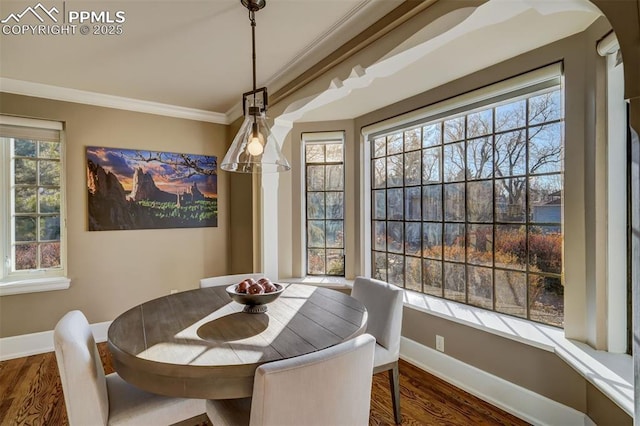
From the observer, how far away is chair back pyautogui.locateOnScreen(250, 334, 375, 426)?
1.00 metres

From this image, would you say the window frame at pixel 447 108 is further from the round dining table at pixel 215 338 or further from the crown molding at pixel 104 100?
the crown molding at pixel 104 100

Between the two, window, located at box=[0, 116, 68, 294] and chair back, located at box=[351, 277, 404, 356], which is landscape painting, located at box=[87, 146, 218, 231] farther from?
chair back, located at box=[351, 277, 404, 356]

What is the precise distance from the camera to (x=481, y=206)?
2.48m

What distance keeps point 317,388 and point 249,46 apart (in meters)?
2.21

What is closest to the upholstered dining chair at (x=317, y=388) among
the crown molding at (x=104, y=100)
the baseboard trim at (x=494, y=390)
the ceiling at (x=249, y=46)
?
the baseboard trim at (x=494, y=390)

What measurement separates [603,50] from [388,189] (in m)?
1.85

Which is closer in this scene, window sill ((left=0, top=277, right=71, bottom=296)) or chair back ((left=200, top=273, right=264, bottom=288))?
chair back ((left=200, top=273, right=264, bottom=288))

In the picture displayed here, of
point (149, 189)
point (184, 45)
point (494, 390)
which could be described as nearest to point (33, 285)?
point (149, 189)

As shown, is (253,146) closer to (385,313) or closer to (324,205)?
(385,313)

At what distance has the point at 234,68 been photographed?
8.61 ft

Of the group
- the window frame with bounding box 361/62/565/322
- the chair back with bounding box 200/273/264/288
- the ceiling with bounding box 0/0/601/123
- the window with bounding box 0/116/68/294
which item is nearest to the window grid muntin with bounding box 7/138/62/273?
the window with bounding box 0/116/68/294

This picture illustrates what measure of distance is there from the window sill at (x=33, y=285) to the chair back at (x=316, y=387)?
3023mm

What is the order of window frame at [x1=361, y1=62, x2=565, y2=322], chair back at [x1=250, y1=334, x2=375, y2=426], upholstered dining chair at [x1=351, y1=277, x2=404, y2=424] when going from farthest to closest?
window frame at [x1=361, y1=62, x2=565, y2=322], upholstered dining chair at [x1=351, y1=277, x2=404, y2=424], chair back at [x1=250, y1=334, x2=375, y2=426]

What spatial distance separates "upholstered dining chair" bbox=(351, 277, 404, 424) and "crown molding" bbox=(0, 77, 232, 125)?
9.41ft
